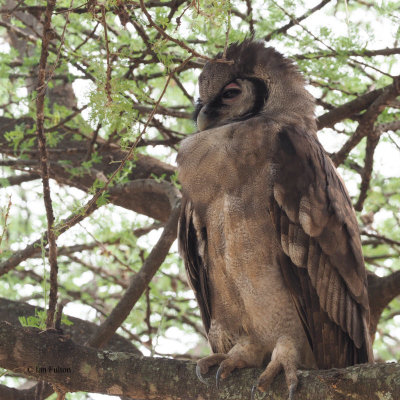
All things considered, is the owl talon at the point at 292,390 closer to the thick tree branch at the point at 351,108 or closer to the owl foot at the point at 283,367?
the owl foot at the point at 283,367

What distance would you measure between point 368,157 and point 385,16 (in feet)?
3.50

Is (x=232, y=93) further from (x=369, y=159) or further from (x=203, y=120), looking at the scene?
(x=369, y=159)

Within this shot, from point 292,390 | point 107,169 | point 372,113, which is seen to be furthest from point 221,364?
point 107,169

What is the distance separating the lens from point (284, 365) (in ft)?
9.72

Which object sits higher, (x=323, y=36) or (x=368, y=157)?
(x=323, y=36)

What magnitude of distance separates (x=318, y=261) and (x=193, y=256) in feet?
2.87

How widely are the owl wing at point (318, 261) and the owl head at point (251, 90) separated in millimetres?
593

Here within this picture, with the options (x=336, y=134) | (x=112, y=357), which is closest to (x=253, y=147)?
(x=112, y=357)

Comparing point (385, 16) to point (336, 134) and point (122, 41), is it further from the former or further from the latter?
point (122, 41)

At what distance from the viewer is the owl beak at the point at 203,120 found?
156 inches

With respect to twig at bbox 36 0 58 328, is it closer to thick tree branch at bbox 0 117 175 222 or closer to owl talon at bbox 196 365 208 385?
owl talon at bbox 196 365 208 385

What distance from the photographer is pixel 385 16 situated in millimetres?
4461

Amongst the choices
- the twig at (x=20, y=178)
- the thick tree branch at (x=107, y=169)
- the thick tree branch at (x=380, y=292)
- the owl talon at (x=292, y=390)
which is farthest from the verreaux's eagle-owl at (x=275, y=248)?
the twig at (x=20, y=178)

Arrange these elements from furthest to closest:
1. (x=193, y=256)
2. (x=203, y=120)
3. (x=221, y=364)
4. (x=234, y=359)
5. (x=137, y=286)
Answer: (x=137, y=286) → (x=203, y=120) → (x=193, y=256) → (x=234, y=359) → (x=221, y=364)
